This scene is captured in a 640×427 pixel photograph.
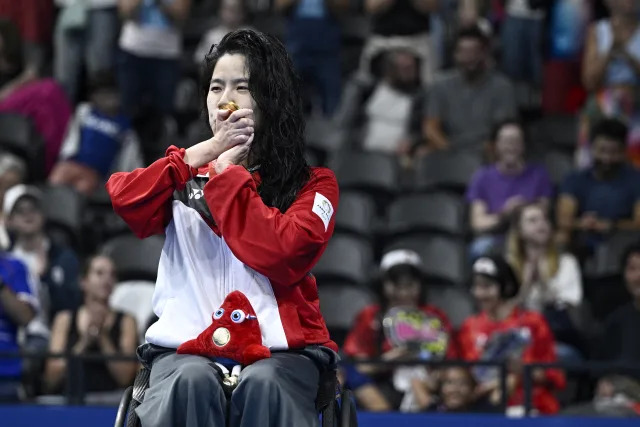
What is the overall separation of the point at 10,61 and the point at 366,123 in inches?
97.3

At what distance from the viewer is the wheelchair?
386 centimetres

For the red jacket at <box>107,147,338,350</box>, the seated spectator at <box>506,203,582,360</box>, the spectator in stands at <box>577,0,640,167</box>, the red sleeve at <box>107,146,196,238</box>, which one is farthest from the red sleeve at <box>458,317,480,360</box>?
the red sleeve at <box>107,146,196,238</box>

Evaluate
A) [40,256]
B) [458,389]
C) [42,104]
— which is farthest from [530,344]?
[42,104]

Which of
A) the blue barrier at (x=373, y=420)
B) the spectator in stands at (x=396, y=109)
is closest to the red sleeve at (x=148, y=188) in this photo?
the blue barrier at (x=373, y=420)

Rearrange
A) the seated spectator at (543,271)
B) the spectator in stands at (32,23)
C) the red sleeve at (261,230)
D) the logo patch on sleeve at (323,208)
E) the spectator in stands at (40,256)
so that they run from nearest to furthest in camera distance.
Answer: the red sleeve at (261,230) → the logo patch on sleeve at (323,208) → the seated spectator at (543,271) → the spectator in stands at (40,256) → the spectator in stands at (32,23)

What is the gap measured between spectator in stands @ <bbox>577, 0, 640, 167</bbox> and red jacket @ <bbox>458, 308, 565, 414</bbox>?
2055 millimetres

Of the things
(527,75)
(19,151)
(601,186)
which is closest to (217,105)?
(601,186)

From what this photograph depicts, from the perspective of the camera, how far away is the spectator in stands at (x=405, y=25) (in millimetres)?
9562

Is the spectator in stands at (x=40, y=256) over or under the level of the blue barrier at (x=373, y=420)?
over

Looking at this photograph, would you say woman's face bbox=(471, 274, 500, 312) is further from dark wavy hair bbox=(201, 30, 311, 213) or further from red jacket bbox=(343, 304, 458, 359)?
dark wavy hair bbox=(201, 30, 311, 213)

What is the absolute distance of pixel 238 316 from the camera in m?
3.82

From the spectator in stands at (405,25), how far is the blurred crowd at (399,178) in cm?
2

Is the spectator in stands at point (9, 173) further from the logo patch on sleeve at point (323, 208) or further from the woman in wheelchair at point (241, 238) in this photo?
the logo patch on sleeve at point (323, 208)

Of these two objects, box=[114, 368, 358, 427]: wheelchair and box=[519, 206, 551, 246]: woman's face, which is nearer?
box=[114, 368, 358, 427]: wheelchair
